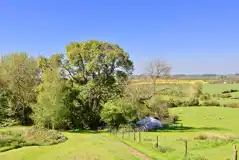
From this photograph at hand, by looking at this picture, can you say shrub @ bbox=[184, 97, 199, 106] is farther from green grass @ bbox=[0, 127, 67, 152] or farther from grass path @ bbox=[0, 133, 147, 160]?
grass path @ bbox=[0, 133, 147, 160]

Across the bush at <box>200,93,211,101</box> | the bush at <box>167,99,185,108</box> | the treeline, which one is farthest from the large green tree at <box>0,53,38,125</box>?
the bush at <box>200,93,211,101</box>

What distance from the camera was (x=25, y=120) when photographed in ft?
148

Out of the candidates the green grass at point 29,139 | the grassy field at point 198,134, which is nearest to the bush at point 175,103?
the grassy field at point 198,134

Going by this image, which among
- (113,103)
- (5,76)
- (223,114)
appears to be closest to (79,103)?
(113,103)

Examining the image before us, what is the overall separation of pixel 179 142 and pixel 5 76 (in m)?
32.5

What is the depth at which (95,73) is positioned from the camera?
41875 millimetres

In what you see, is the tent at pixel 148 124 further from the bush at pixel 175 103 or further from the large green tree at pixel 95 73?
the bush at pixel 175 103

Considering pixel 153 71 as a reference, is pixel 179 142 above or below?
below

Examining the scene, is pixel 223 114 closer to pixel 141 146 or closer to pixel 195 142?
pixel 195 142

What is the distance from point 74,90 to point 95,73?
447 centimetres

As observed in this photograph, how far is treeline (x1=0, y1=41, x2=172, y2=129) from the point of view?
38562 millimetres

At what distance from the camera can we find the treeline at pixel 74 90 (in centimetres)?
3856

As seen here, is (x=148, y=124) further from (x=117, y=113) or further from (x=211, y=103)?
(x=211, y=103)

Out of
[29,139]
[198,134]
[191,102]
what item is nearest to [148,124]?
[198,134]
